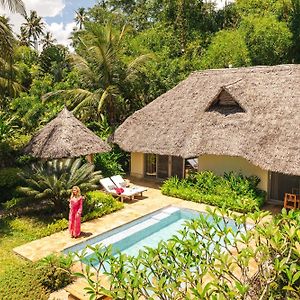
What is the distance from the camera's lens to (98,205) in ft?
39.0

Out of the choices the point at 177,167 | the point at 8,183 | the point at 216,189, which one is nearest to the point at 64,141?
the point at 8,183

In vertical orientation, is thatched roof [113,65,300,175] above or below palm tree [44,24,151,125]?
below

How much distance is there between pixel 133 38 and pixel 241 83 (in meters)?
11.1

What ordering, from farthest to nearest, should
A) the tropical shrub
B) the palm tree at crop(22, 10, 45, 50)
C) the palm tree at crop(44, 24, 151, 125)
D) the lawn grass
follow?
the palm tree at crop(22, 10, 45, 50), the palm tree at crop(44, 24, 151, 125), the tropical shrub, the lawn grass

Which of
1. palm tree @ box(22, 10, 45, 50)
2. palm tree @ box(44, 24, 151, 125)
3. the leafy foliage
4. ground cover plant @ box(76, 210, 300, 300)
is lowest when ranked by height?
ground cover plant @ box(76, 210, 300, 300)

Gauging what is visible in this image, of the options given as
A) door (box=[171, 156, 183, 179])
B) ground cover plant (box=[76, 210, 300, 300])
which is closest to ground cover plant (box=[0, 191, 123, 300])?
ground cover plant (box=[76, 210, 300, 300])

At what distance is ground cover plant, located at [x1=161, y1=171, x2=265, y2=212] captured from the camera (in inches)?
489

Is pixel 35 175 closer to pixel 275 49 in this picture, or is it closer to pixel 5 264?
pixel 5 264

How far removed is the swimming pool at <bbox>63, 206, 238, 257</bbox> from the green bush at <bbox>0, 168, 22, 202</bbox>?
4.76m

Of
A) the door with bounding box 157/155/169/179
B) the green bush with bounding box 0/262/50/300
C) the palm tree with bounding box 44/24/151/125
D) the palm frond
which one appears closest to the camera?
the green bush with bounding box 0/262/50/300

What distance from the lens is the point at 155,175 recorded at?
664 inches

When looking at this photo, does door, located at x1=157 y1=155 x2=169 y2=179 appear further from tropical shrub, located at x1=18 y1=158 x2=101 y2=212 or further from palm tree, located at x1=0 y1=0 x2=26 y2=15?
palm tree, located at x1=0 y1=0 x2=26 y2=15

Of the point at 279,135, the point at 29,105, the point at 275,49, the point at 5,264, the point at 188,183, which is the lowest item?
the point at 5,264

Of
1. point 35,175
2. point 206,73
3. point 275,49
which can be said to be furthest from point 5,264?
point 275,49
